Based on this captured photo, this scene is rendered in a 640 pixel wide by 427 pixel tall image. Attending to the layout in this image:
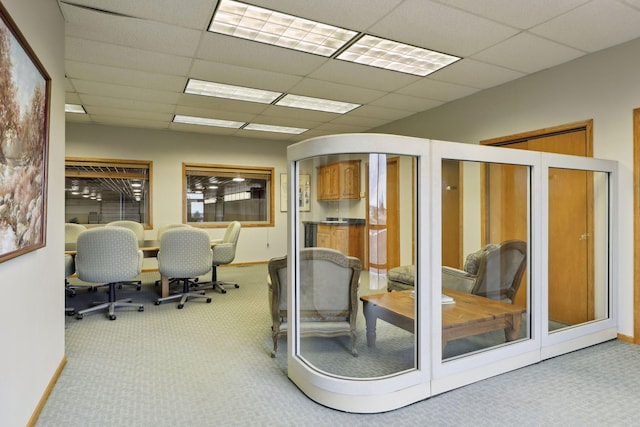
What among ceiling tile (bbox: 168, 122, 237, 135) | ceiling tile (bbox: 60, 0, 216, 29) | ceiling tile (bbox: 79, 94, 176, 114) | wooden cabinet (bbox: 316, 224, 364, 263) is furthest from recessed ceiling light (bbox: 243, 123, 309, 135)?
wooden cabinet (bbox: 316, 224, 364, 263)

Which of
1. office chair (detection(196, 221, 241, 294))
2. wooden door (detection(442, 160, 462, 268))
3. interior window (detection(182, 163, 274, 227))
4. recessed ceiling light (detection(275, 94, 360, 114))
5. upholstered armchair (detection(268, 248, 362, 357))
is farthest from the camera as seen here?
interior window (detection(182, 163, 274, 227))

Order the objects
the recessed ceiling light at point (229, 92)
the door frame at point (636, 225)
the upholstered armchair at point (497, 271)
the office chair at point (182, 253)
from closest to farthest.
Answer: the upholstered armchair at point (497, 271), the door frame at point (636, 225), the office chair at point (182, 253), the recessed ceiling light at point (229, 92)

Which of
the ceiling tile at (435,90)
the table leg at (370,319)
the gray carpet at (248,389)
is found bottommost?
the gray carpet at (248,389)

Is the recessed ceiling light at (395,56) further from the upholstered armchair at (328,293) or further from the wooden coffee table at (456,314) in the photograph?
the wooden coffee table at (456,314)

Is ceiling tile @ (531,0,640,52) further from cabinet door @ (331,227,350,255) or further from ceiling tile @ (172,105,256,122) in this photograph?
ceiling tile @ (172,105,256,122)

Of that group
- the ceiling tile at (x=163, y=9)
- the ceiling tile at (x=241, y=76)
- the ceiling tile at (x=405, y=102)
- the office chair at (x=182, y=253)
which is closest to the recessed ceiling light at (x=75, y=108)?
the ceiling tile at (x=241, y=76)

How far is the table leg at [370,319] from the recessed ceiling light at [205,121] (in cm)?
431

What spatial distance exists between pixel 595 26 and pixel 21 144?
380 centimetres

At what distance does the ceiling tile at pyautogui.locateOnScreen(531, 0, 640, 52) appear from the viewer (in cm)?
252

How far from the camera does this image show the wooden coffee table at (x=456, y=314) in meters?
2.25

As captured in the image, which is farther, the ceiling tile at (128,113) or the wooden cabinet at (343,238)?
the ceiling tile at (128,113)

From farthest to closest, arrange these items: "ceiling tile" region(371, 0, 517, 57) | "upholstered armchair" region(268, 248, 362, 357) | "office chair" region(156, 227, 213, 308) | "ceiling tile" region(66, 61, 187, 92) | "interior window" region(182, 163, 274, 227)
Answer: "interior window" region(182, 163, 274, 227) < "office chair" region(156, 227, 213, 308) < "ceiling tile" region(66, 61, 187, 92) < "ceiling tile" region(371, 0, 517, 57) < "upholstered armchair" region(268, 248, 362, 357)

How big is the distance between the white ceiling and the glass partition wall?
104cm

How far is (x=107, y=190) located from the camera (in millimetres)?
6297
